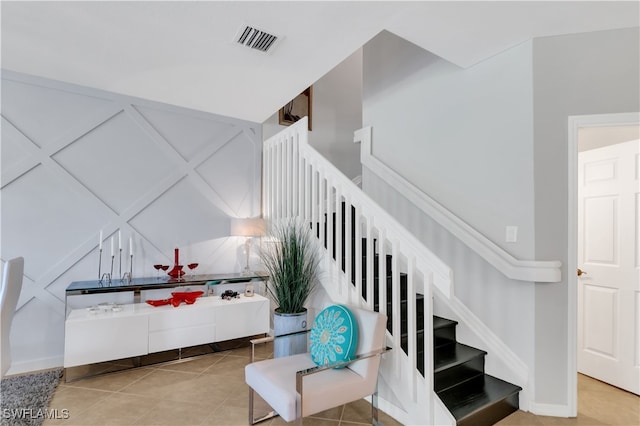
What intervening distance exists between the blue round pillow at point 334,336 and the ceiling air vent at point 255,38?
1.96 m

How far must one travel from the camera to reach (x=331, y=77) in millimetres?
4980

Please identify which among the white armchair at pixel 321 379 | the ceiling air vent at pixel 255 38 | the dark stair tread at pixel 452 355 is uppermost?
the ceiling air vent at pixel 255 38

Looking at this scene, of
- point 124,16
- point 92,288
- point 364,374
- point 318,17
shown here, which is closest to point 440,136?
point 318,17

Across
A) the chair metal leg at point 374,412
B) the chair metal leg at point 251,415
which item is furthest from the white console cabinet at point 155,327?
the chair metal leg at point 374,412

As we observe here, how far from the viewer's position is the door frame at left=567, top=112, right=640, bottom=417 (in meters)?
2.34

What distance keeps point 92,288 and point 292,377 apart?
2084mm

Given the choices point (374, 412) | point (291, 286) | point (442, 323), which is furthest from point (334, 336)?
point (442, 323)

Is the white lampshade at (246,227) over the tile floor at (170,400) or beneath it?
over

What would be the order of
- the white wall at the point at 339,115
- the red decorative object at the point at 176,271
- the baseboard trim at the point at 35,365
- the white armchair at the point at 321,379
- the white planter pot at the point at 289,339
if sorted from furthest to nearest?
the white wall at the point at 339,115
the red decorative object at the point at 176,271
the baseboard trim at the point at 35,365
the white planter pot at the point at 289,339
the white armchair at the point at 321,379

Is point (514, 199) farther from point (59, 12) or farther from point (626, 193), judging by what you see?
point (59, 12)

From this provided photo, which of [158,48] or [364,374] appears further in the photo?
[158,48]

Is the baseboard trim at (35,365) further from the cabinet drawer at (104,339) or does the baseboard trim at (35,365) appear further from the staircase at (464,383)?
the staircase at (464,383)

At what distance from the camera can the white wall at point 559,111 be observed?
235 cm

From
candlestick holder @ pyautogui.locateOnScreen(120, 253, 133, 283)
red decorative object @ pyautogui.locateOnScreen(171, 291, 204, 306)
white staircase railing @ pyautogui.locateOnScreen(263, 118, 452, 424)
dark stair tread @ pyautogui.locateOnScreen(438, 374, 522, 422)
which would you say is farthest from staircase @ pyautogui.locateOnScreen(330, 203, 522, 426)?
candlestick holder @ pyautogui.locateOnScreen(120, 253, 133, 283)
